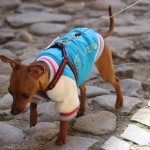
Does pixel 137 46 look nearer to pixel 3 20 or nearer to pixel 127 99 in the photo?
pixel 127 99

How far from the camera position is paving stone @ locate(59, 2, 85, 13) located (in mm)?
5082

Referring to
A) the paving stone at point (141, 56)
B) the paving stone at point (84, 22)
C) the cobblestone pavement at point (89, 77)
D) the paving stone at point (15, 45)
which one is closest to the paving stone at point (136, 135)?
the cobblestone pavement at point (89, 77)

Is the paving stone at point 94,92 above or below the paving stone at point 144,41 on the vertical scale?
below

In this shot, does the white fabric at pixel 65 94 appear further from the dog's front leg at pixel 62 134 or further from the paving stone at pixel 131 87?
the paving stone at pixel 131 87

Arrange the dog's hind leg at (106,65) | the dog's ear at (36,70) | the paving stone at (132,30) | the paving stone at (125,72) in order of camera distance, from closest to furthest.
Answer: the dog's ear at (36,70) < the dog's hind leg at (106,65) < the paving stone at (125,72) < the paving stone at (132,30)

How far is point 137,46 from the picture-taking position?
3904mm

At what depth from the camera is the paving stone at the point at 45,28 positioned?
4.32 meters

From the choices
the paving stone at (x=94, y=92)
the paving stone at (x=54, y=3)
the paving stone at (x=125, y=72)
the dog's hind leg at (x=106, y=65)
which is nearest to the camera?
the dog's hind leg at (x=106, y=65)

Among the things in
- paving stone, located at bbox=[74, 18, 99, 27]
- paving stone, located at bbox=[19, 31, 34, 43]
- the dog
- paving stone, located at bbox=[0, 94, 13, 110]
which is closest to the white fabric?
the dog

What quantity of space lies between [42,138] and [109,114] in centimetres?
50

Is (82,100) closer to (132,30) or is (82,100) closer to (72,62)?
(72,62)

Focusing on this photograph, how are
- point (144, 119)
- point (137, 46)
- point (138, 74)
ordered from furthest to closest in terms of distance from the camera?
point (137, 46), point (138, 74), point (144, 119)

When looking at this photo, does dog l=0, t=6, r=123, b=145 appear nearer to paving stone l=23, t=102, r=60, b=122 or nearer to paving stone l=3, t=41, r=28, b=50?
paving stone l=23, t=102, r=60, b=122

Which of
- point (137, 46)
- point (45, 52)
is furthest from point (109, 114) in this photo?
point (137, 46)
